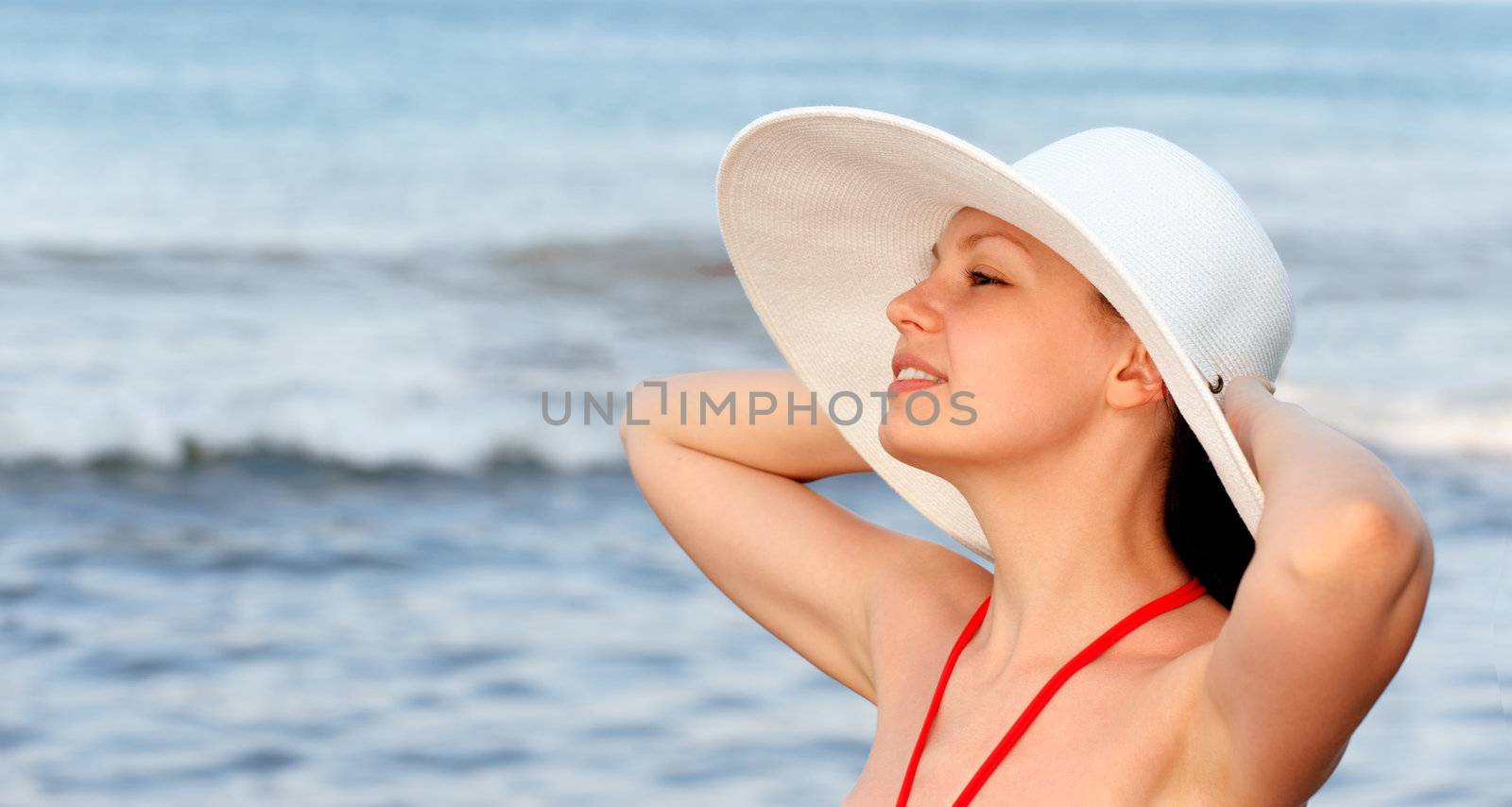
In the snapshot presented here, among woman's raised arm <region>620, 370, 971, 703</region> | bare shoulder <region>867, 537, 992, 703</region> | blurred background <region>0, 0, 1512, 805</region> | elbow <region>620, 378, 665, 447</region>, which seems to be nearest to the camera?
bare shoulder <region>867, 537, 992, 703</region>

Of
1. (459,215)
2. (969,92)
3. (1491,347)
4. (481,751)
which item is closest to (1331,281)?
(1491,347)

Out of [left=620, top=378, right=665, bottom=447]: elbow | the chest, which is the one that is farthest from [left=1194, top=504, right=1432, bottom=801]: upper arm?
[left=620, top=378, right=665, bottom=447]: elbow

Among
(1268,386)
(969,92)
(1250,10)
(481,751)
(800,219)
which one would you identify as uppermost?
(1250,10)

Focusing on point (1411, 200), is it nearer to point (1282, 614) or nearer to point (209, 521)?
point (209, 521)

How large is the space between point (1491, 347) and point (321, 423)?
6039 mm

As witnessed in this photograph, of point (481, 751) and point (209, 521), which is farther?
point (209, 521)

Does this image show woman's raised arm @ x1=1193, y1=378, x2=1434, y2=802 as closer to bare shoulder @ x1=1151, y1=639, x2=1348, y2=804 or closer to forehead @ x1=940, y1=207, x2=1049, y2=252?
bare shoulder @ x1=1151, y1=639, x2=1348, y2=804

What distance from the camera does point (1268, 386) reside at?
1.66 metres

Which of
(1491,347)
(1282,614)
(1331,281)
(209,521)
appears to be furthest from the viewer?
(1331,281)

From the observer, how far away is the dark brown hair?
Answer: 175 centimetres

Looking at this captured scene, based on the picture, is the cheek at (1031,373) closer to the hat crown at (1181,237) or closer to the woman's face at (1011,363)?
the woman's face at (1011,363)

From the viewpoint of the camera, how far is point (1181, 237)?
1586 mm

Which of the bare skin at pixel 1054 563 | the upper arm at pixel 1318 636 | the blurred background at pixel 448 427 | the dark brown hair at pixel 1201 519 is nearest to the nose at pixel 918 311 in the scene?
the bare skin at pixel 1054 563

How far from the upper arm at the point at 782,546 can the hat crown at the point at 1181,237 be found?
551 millimetres
